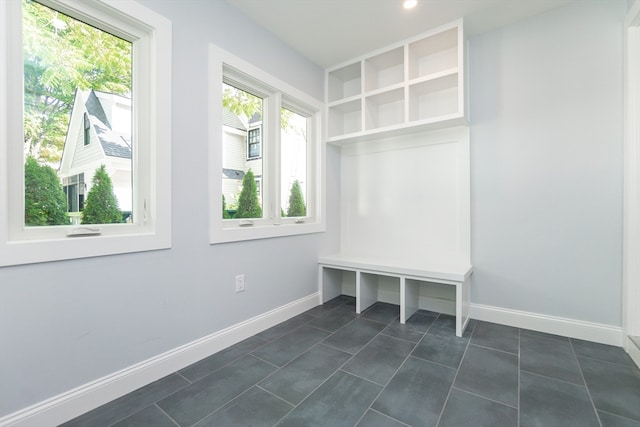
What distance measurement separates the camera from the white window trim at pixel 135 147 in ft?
4.08

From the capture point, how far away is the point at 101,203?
5.15ft

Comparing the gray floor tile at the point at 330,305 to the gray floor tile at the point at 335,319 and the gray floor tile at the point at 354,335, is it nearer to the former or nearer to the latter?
the gray floor tile at the point at 335,319

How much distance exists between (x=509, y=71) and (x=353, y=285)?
258 centimetres

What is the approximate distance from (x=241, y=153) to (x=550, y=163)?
253 centimetres

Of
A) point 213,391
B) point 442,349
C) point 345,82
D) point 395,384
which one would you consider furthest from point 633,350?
point 345,82

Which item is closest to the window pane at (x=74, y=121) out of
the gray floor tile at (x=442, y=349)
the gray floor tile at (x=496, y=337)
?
the gray floor tile at (x=442, y=349)

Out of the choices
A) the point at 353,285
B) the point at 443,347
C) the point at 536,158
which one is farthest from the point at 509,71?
the point at 353,285

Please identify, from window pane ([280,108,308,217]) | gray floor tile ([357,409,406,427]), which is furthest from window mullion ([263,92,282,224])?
gray floor tile ([357,409,406,427])

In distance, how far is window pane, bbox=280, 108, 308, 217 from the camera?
9.21 ft

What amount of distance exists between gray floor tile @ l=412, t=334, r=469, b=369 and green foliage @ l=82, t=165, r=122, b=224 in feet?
7.02

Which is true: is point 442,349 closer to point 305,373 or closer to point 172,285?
point 305,373

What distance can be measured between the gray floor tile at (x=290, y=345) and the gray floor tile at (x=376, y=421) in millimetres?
675

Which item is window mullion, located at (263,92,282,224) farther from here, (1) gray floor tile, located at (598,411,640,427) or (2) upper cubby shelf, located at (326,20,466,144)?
(1) gray floor tile, located at (598,411,640,427)

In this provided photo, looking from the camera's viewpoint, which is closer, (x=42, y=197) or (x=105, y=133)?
(x=42, y=197)
